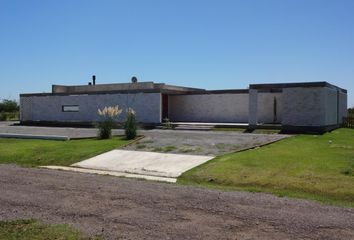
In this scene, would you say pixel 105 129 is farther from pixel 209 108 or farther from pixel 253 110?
pixel 209 108

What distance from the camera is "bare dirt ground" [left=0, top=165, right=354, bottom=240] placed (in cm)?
727

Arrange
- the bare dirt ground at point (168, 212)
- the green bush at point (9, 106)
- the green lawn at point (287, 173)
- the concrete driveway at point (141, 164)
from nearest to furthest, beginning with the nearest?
the bare dirt ground at point (168, 212), the green lawn at point (287, 173), the concrete driveway at point (141, 164), the green bush at point (9, 106)

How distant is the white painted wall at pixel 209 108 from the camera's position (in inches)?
1396

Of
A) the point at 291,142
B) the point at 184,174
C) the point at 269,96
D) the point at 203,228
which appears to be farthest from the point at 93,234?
the point at 269,96

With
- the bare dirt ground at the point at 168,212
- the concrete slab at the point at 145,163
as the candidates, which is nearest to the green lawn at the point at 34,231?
the bare dirt ground at the point at 168,212

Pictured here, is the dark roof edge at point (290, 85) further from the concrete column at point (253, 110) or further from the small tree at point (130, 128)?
the small tree at point (130, 128)

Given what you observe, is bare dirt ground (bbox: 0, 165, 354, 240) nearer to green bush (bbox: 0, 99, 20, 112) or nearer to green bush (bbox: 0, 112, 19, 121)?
green bush (bbox: 0, 112, 19, 121)

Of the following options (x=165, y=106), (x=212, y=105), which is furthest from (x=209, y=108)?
(x=165, y=106)

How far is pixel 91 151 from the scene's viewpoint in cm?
1947

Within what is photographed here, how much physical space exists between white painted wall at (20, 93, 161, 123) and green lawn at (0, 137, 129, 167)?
10574 millimetres

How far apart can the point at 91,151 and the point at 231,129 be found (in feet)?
41.2

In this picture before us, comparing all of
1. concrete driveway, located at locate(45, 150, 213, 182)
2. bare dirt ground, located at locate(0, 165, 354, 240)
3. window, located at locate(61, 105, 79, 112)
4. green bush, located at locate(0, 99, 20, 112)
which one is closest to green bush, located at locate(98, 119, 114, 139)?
concrete driveway, located at locate(45, 150, 213, 182)

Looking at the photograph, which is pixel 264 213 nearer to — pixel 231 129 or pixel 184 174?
pixel 184 174

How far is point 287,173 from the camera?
43.2 feet
